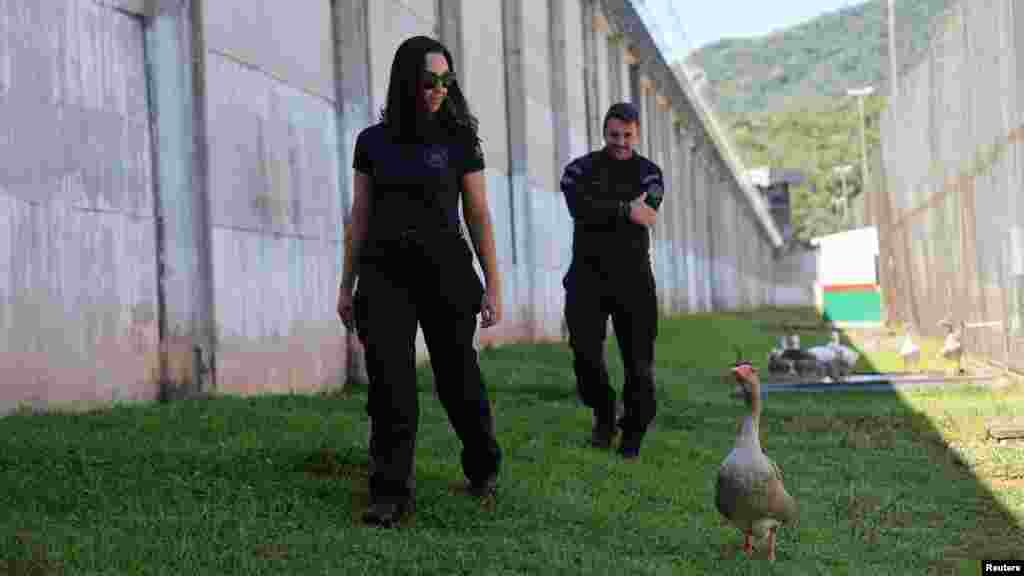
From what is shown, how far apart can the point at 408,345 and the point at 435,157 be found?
721mm

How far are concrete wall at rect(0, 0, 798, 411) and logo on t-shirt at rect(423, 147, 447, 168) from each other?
2618mm

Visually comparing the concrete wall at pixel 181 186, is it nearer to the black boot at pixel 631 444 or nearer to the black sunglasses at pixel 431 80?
the black sunglasses at pixel 431 80

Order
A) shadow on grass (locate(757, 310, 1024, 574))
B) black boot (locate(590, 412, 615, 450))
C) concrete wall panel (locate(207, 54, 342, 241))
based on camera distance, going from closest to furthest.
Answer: shadow on grass (locate(757, 310, 1024, 574)) < black boot (locate(590, 412, 615, 450)) < concrete wall panel (locate(207, 54, 342, 241))

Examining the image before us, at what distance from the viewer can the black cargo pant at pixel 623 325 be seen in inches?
325

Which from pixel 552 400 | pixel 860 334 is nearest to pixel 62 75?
pixel 552 400

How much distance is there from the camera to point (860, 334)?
3034 cm

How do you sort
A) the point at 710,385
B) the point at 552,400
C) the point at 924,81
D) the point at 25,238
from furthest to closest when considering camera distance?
the point at 924,81, the point at 710,385, the point at 552,400, the point at 25,238

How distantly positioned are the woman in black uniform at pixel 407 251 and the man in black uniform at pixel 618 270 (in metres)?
2.22

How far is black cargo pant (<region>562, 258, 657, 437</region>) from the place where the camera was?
8.25 meters

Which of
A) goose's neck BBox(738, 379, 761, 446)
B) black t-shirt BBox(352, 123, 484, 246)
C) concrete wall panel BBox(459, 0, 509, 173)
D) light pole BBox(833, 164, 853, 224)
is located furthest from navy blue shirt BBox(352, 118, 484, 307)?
light pole BBox(833, 164, 853, 224)

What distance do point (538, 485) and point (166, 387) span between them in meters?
3.17

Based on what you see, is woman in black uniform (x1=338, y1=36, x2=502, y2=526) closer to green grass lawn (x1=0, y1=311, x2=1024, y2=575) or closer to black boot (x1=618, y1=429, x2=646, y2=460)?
green grass lawn (x1=0, y1=311, x2=1024, y2=575)

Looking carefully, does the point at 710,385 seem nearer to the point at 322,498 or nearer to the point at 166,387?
the point at 166,387

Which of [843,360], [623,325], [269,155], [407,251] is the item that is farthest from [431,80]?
[843,360]
